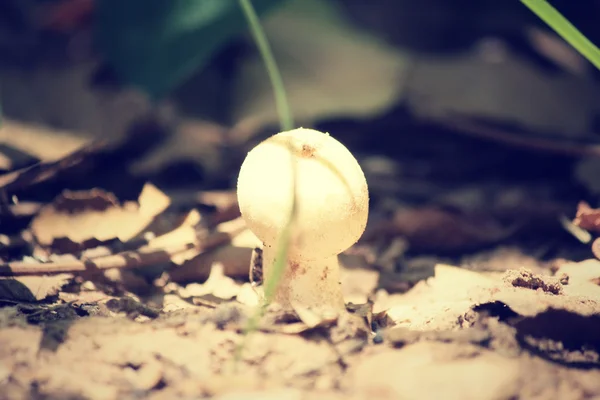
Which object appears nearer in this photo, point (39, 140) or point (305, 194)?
point (305, 194)

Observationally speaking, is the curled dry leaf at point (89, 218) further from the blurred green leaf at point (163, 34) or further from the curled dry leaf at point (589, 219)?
the curled dry leaf at point (589, 219)

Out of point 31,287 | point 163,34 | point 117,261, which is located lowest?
point 31,287

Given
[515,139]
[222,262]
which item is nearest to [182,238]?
[222,262]

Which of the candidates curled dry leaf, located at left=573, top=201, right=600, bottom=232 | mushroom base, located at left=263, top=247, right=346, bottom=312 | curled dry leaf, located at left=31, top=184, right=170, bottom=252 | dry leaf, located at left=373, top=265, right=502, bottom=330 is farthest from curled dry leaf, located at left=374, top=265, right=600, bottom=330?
curled dry leaf, located at left=31, top=184, right=170, bottom=252

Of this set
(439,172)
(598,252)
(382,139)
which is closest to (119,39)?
(382,139)

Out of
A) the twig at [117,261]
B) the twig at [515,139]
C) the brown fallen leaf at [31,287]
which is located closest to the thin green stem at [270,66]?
the twig at [117,261]

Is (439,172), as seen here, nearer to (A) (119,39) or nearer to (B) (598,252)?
(B) (598,252)

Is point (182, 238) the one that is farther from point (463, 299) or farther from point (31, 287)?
point (463, 299)
